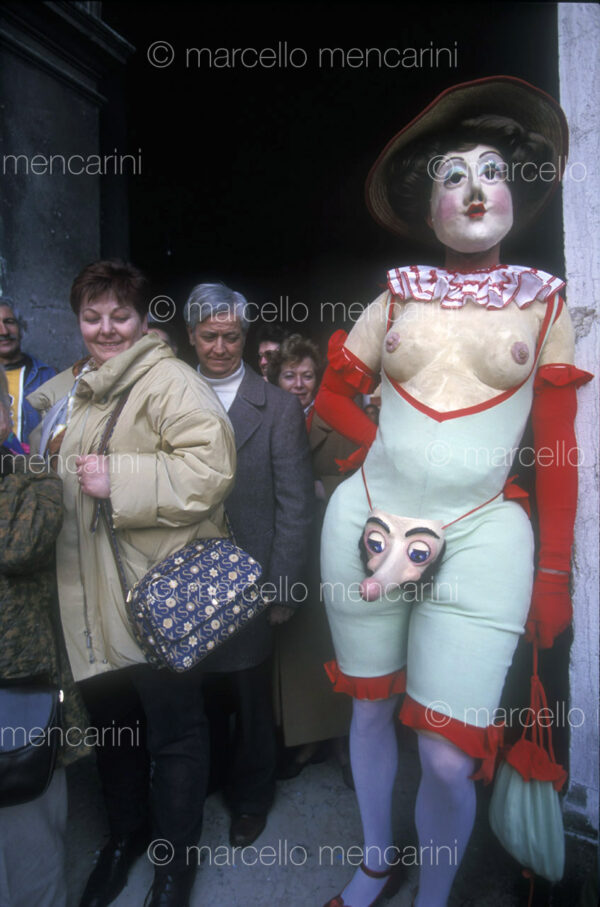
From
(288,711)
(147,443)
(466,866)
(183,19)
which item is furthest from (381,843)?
(183,19)

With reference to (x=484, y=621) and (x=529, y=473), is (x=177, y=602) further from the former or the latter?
(x=529, y=473)

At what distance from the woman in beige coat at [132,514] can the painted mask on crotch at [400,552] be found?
1.68 ft

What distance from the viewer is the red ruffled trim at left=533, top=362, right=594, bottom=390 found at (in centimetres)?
176

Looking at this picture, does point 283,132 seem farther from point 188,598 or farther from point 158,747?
point 158,747

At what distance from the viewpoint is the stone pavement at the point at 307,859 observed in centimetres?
208

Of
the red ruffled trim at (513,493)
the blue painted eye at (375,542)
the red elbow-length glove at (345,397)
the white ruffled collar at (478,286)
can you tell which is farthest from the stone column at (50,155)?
the red ruffled trim at (513,493)

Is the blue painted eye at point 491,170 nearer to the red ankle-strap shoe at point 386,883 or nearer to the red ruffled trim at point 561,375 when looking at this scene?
the red ruffled trim at point 561,375

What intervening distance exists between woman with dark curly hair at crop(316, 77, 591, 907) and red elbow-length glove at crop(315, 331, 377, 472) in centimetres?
14

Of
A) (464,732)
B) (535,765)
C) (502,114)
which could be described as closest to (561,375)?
(502,114)

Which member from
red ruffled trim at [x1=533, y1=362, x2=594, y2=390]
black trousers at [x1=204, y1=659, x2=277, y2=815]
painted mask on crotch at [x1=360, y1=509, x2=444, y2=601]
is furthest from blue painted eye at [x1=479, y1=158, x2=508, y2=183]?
black trousers at [x1=204, y1=659, x2=277, y2=815]

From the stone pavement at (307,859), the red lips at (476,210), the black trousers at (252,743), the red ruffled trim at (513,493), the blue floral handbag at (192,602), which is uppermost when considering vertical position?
the red lips at (476,210)

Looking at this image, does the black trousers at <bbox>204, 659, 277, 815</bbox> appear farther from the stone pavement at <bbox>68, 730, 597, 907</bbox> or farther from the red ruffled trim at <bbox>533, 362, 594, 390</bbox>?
the red ruffled trim at <bbox>533, 362, 594, 390</bbox>

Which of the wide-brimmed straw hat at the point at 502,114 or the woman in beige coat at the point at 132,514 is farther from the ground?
the wide-brimmed straw hat at the point at 502,114

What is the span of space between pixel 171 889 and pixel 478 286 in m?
2.16
